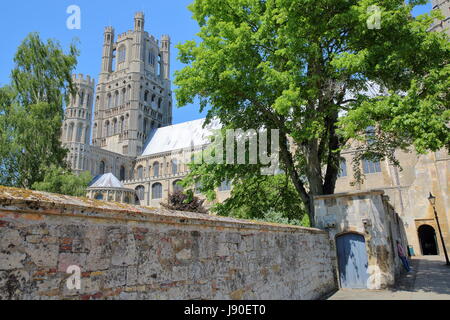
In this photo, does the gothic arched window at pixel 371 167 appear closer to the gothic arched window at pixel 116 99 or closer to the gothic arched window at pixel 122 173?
the gothic arched window at pixel 122 173

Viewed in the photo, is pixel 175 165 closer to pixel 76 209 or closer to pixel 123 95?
pixel 123 95

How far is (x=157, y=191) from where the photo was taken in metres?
58.1

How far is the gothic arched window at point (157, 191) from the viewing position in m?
57.7

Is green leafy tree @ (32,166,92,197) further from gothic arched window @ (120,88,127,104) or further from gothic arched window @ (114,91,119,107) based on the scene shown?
gothic arched window @ (114,91,119,107)

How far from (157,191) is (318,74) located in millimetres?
49509

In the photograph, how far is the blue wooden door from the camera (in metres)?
11.8

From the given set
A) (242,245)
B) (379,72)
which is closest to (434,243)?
(379,72)

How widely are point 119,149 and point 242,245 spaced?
216ft

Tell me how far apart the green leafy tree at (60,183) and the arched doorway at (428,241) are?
28197 millimetres

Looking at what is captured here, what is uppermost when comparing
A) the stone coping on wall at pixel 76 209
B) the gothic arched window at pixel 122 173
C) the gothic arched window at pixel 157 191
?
the gothic arched window at pixel 122 173

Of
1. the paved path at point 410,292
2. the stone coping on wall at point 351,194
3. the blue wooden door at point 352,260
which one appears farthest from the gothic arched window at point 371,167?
the blue wooden door at point 352,260

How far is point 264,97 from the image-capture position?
11.7 metres

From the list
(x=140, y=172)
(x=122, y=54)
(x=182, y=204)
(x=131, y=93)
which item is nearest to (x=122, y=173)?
(x=140, y=172)
